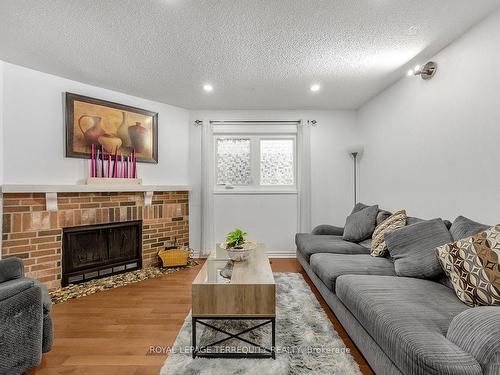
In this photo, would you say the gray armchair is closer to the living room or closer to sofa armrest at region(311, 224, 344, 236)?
the living room

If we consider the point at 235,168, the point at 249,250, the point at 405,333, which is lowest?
the point at 405,333

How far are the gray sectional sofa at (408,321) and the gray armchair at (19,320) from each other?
6.43 ft

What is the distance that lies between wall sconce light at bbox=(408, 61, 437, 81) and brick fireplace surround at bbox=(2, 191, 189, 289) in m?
3.47

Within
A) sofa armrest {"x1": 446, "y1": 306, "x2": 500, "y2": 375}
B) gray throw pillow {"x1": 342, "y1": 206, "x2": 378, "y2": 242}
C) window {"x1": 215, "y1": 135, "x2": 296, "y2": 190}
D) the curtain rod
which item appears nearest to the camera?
sofa armrest {"x1": 446, "y1": 306, "x2": 500, "y2": 375}

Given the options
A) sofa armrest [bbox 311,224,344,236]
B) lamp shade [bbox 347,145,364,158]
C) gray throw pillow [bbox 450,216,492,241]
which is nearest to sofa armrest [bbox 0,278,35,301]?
gray throw pillow [bbox 450,216,492,241]

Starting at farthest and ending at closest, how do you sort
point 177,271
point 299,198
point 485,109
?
point 299,198 → point 177,271 → point 485,109

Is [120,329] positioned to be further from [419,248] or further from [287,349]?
[419,248]

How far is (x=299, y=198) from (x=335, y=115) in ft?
4.95

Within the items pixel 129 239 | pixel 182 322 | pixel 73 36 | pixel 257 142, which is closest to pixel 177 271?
pixel 129 239

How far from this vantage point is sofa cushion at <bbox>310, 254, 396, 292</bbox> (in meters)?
2.15

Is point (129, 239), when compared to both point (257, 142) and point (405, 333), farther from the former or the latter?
point (405, 333)

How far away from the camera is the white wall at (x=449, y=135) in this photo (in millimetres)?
1939

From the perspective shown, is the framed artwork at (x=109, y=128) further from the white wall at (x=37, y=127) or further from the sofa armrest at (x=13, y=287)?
the sofa armrest at (x=13, y=287)

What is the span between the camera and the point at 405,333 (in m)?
1.21
